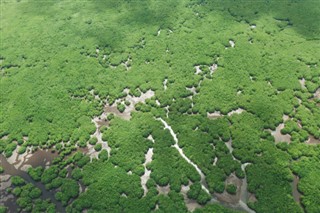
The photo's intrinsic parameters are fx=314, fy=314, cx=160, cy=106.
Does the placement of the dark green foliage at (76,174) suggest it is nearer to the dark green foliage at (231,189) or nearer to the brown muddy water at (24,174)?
the brown muddy water at (24,174)

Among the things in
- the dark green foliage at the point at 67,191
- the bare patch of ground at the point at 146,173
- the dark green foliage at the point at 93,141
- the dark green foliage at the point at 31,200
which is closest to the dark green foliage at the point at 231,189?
the bare patch of ground at the point at 146,173

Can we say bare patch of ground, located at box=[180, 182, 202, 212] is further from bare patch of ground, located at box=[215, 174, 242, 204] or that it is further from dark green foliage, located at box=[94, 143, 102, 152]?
dark green foliage, located at box=[94, 143, 102, 152]

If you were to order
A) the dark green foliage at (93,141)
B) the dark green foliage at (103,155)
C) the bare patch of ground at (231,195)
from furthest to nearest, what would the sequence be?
1. the dark green foliage at (93,141)
2. the dark green foliage at (103,155)
3. the bare patch of ground at (231,195)

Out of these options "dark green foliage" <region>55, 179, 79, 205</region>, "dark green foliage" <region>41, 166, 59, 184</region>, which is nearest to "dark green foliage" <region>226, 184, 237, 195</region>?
"dark green foliage" <region>55, 179, 79, 205</region>

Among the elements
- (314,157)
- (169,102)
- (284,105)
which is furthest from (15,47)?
(314,157)

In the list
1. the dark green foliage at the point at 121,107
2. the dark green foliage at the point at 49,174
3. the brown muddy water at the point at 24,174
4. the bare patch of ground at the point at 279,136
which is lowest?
the brown muddy water at the point at 24,174

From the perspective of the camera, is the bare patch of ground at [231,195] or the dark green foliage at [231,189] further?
the dark green foliage at [231,189]
